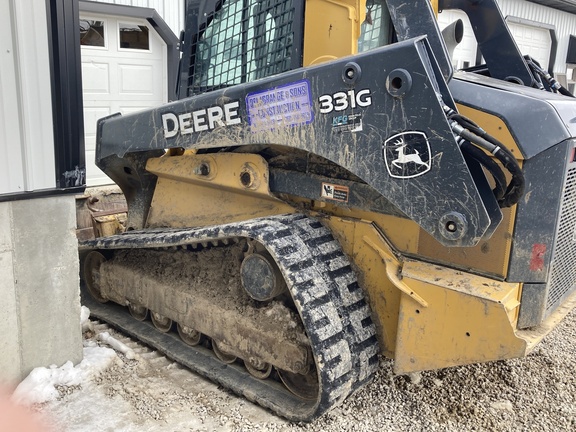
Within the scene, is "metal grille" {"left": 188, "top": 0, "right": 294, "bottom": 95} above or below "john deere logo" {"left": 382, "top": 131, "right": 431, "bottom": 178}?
above

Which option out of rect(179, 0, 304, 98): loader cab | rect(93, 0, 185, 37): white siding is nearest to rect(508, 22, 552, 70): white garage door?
rect(93, 0, 185, 37): white siding

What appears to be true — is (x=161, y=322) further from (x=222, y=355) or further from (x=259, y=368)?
(x=259, y=368)

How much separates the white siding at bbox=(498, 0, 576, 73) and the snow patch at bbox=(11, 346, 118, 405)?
40.8 ft

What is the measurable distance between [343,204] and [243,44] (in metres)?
→ 1.26

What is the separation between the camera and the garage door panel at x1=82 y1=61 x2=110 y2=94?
750 centimetres

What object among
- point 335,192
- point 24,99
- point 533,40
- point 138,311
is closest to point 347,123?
point 335,192

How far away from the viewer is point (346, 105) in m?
2.77

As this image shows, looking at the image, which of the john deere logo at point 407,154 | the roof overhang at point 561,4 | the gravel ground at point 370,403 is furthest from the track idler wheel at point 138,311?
the roof overhang at point 561,4

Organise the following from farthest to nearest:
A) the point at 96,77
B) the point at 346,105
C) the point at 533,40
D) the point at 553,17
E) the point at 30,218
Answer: the point at 553,17 → the point at 533,40 → the point at 96,77 → the point at 30,218 → the point at 346,105

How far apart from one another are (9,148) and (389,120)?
195 cm

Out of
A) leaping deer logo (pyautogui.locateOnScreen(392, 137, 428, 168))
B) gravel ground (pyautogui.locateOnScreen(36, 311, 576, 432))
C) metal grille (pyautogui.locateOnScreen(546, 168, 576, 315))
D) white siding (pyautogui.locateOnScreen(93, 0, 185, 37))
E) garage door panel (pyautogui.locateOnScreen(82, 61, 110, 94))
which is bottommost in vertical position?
gravel ground (pyautogui.locateOnScreen(36, 311, 576, 432))

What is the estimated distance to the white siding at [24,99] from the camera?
9.75 feet

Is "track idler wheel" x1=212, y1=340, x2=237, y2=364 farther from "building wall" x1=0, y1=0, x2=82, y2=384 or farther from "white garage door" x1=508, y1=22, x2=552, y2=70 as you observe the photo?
"white garage door" x1=508, y1=22, x2=552, y2=70

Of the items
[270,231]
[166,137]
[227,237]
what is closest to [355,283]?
[270,231]
